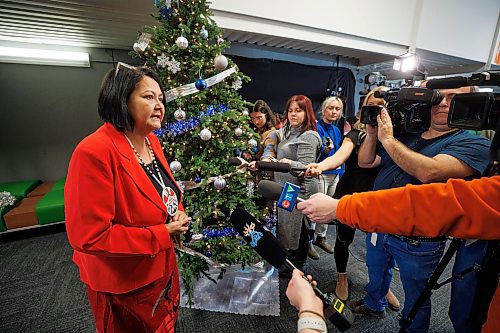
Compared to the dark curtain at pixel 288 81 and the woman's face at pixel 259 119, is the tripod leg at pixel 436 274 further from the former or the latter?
the dark curtain at pixel 288 81

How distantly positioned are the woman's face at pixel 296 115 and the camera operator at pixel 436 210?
4.08 ft

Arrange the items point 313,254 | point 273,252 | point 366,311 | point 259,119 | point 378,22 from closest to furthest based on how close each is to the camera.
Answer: point 273,252 < point 366,311 < point 313,254 < point 259,119 < point 378,22

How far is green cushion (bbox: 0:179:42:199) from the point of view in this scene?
3.26 meters

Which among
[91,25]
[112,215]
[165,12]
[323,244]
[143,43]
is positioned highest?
[91,25]

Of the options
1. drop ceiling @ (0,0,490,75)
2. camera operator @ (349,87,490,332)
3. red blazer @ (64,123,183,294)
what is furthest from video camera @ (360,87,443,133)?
drop ceiling @ (0,0,490,75)

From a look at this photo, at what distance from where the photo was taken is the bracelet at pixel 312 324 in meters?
0.57

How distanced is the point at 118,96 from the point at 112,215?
1.60 feet

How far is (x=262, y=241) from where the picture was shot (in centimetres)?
82

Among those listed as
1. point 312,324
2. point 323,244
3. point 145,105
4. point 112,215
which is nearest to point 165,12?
point 145,105

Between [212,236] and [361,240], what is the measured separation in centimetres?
217

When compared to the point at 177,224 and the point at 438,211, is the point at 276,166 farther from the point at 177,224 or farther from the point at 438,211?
the point at 438,211

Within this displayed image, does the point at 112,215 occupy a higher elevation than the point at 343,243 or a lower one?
higher

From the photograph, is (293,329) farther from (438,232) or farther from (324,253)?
(438,232)

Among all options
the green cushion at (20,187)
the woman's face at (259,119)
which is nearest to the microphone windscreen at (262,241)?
the woman's face at (259,119)
